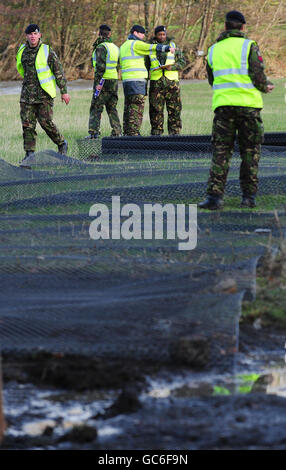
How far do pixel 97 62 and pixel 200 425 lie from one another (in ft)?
34.9

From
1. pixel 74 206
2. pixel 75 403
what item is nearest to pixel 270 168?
pixel 74 206

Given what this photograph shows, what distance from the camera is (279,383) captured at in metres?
4.45

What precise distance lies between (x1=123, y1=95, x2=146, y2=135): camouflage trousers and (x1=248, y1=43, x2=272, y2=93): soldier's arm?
6.01m

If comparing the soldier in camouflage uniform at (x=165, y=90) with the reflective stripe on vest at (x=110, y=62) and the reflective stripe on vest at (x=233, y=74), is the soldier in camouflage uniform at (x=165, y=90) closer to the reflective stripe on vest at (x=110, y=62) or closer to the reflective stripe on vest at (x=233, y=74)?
the reflective stripe on vest at (x=110, y=62)

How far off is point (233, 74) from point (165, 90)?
619 cm

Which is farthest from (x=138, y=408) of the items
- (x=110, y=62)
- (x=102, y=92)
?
(x=110, y=62)

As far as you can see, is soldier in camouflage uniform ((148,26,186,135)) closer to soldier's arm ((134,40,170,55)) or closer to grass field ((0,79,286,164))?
soldier's arm ((134,40,170,55))

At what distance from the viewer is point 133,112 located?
13758mm

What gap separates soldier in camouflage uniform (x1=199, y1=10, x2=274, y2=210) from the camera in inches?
306

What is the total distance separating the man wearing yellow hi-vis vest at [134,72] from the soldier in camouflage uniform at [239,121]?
5465 millimetres

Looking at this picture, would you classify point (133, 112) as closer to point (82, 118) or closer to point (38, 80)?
point (38, 80)

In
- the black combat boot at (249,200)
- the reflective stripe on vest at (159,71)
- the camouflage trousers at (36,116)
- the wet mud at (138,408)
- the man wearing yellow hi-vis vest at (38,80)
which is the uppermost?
the reflective stripe on vest at (159,71)

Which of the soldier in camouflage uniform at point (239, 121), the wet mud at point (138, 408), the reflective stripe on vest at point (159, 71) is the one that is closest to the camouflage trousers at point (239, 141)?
the soldier in camouflage uniform at point (239, 121)

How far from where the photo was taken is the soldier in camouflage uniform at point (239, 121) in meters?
7.78
